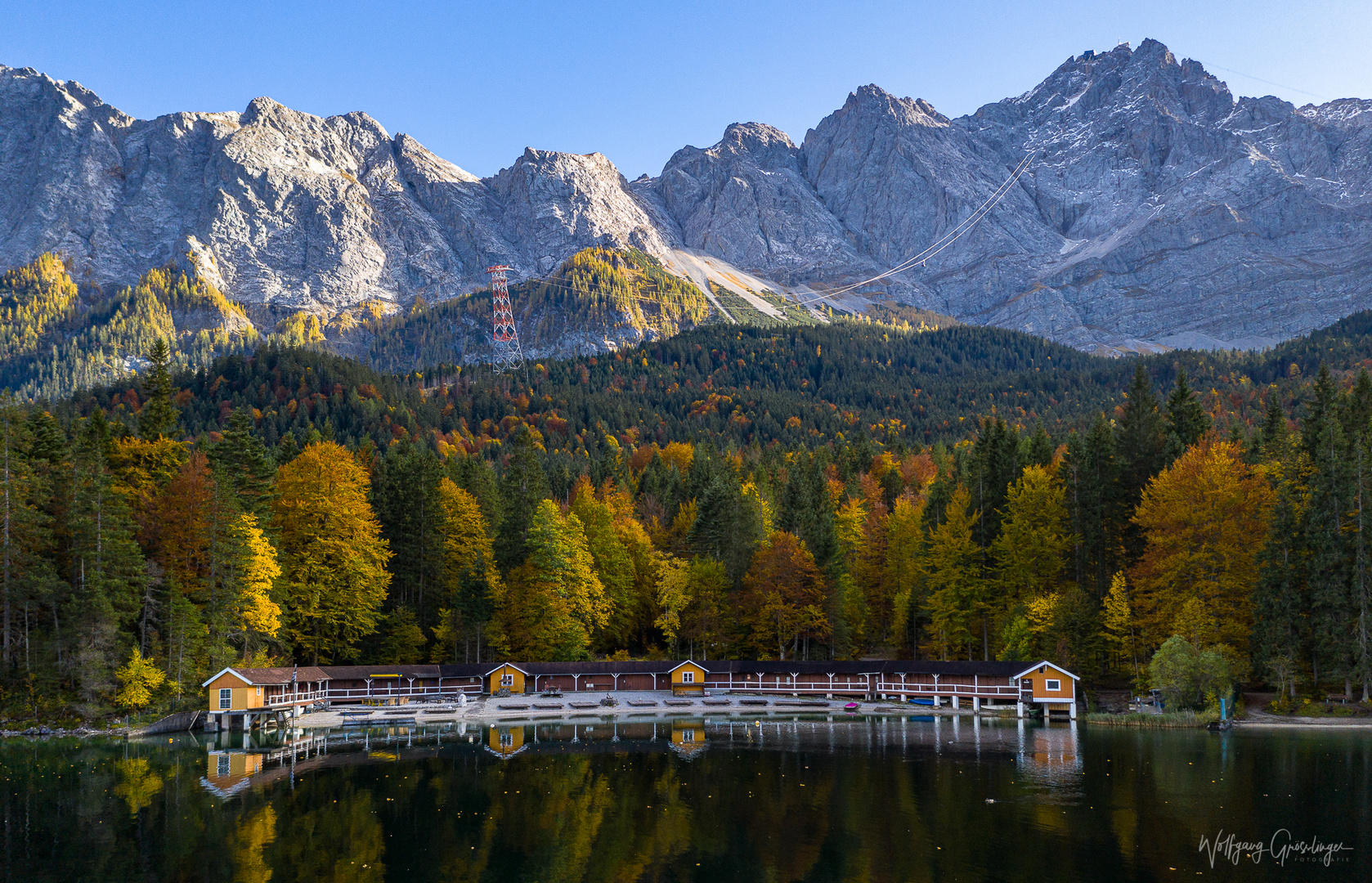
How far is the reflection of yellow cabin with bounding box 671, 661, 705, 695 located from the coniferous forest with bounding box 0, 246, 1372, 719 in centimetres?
462

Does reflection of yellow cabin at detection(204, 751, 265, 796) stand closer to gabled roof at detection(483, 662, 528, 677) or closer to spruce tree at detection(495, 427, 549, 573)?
gabled roof at detection(483, 662, 528, 677)

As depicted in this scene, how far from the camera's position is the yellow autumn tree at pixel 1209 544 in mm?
61219

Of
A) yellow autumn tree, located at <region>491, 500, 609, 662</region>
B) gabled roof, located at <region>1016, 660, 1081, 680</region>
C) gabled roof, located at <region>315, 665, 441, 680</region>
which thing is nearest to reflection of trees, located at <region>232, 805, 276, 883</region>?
gabled roof, located at <region>315, 665, 441, 680</region>

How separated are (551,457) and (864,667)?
249ft

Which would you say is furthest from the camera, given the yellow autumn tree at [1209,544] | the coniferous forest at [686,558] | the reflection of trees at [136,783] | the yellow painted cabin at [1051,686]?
the yellow painted cabin at [1051,686]

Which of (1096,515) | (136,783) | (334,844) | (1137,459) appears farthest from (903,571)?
(334,844)

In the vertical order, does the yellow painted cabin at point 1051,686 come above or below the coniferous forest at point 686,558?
below

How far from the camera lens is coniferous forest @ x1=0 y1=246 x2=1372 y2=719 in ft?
187

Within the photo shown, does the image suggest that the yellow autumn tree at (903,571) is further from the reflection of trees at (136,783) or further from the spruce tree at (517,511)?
the reflection of trees at (136,783)

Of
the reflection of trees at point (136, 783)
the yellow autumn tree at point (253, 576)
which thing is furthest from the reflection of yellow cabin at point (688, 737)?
the yellow autumn tree at point (253, 576)

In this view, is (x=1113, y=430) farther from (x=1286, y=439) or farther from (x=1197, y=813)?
(x=1197, y=813)

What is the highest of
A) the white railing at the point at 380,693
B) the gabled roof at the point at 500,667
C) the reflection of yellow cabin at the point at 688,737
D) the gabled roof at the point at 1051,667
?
the gabled roof at the point at 1051,667

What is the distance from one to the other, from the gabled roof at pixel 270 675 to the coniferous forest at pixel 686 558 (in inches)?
94.1

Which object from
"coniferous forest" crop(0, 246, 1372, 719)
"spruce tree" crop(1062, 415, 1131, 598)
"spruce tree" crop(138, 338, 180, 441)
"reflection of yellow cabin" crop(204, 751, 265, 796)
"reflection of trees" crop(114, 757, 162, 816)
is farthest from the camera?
"spruce tree" crop(138, 338, 180, 441)
